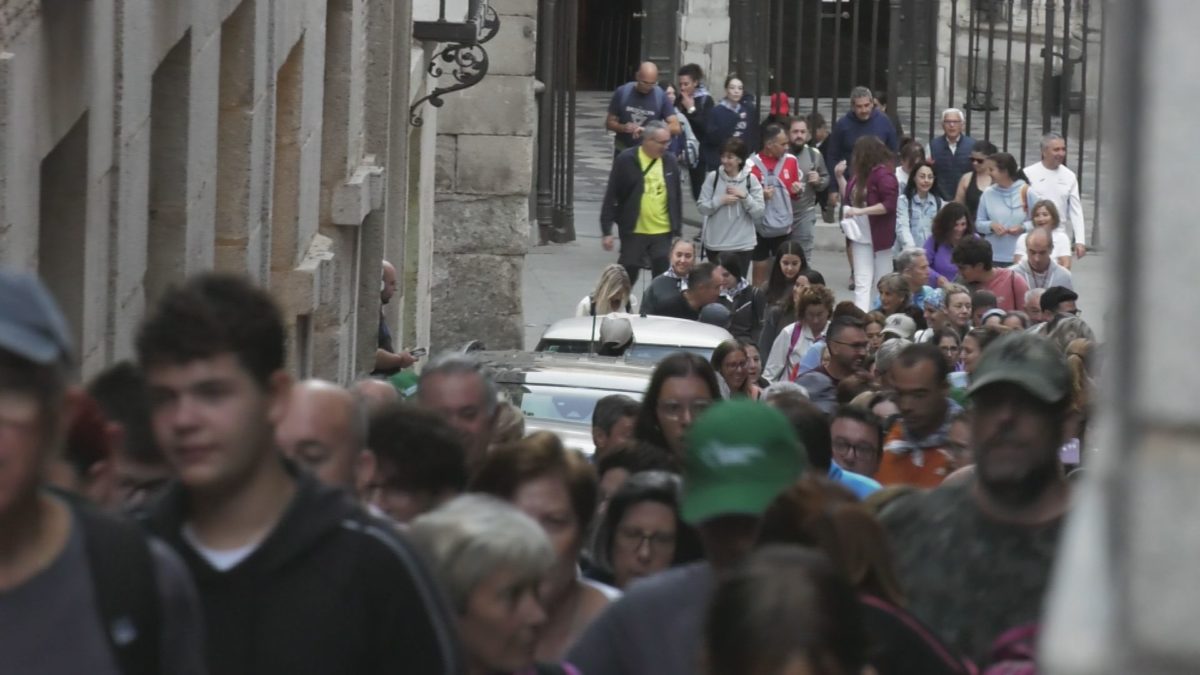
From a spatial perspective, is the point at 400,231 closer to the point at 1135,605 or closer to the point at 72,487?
the point at 72,487

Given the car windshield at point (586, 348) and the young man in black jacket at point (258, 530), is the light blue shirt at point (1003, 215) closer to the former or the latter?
the car windshield at point (586, 348)

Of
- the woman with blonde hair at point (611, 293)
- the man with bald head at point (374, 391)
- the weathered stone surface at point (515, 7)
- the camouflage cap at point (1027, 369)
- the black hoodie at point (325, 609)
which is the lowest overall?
the woman with blonde hair at point (611, 293)

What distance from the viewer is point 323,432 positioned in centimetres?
417

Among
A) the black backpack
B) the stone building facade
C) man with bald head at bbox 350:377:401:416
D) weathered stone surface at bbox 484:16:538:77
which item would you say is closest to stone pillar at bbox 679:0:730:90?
weathered stone surface at bbox 484:16:538:77

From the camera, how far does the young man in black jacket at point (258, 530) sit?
3.22m

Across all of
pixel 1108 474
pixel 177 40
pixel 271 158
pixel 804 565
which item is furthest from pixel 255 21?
pixel 1108 474

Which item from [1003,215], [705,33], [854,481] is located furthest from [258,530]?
[705,33]

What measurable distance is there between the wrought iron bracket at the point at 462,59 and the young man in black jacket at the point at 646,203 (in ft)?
5.18

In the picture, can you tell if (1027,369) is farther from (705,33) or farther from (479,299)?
(705,33)

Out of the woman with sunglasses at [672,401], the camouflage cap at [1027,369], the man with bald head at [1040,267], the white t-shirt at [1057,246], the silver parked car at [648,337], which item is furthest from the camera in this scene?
the white t-shirt at [1057,246]

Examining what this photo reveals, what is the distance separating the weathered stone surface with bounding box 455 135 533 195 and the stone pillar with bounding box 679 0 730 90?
9.72 m

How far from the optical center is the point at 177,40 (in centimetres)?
852

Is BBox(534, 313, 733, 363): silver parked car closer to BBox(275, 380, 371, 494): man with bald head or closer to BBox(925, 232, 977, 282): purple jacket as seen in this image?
BBox(925, 232, 977, 282): purple jacket

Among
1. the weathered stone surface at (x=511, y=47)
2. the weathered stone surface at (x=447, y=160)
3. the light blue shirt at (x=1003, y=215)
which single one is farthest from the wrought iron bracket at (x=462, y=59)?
the light blue shirt at (x=1003, y=215)
